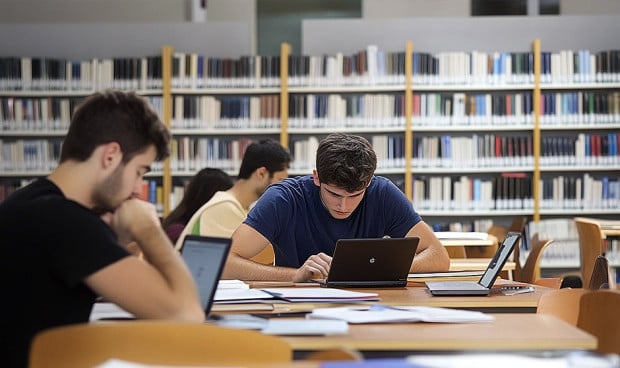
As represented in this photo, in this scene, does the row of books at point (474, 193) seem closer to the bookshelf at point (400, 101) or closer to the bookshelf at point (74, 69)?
the bookshelf at point (400, 101)

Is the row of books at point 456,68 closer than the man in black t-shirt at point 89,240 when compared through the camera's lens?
No

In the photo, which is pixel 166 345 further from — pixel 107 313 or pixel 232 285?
pixel 232 285

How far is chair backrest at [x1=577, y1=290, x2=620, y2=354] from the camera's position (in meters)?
2.51

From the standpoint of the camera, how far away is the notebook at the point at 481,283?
3165 mm

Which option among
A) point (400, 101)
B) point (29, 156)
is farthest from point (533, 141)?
point (29, 156)

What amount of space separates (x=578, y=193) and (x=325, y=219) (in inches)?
201

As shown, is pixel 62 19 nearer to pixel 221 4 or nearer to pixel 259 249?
pixel 221 4

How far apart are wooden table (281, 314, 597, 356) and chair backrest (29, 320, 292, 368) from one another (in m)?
0.25

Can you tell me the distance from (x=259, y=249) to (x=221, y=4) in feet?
21.6

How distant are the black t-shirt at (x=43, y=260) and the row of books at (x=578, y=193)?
6890mm

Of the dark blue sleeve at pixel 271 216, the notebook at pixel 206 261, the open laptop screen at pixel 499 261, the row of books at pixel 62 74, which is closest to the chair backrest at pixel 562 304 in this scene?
the open laptop screen at pixel 499 261

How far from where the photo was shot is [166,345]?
187 centimetres

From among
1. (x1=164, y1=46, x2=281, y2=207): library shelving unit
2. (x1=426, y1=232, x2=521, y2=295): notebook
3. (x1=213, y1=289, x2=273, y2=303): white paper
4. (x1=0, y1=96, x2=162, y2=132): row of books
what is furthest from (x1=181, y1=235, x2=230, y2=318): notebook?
(x1=0, y1=96, x2=162, y2=132): row of books

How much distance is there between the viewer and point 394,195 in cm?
406
